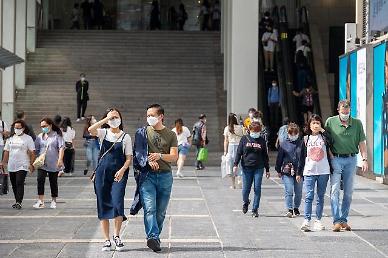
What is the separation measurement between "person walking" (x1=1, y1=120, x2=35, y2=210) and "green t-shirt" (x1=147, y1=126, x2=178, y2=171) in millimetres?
4945

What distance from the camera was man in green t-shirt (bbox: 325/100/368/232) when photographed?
39.1 ft

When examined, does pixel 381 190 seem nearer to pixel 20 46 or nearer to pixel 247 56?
pixel 247 56

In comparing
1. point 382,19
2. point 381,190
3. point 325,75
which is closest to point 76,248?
point 381,190

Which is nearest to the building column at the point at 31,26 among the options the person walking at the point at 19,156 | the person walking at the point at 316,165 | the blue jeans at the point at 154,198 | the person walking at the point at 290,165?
the person walking at the point at 19,156

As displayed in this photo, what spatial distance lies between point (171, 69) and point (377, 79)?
16.2 m

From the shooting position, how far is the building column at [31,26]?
36906mm

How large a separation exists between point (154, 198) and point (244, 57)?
18.0 meters

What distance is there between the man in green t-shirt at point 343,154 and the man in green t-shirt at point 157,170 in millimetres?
2562

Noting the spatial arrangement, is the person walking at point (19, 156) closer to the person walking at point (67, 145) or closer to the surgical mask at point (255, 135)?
the surgical mask at point (255, 135)

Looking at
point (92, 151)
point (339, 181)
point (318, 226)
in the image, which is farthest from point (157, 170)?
point (92, 151)

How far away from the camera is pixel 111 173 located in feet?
34.1

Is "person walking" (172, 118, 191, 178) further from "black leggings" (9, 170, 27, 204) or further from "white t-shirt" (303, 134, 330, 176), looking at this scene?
Result: "white t-shirt" (303, 134, 330, 176)

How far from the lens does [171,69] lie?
1395 inches

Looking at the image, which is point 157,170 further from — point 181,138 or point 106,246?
point 181,138
